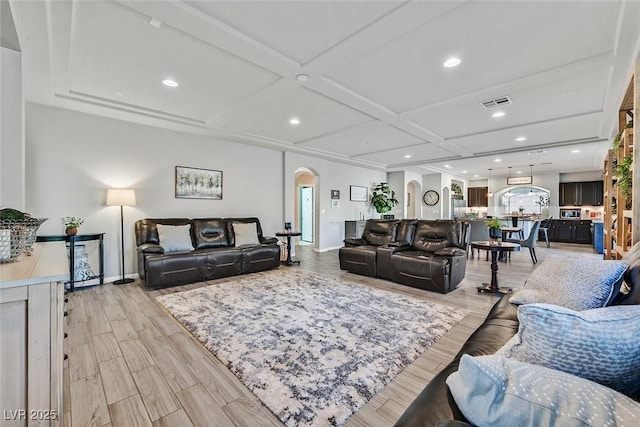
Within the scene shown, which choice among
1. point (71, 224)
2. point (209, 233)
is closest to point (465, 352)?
point (209, 233)

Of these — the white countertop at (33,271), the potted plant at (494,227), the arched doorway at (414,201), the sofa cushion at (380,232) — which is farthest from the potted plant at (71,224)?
the arched doorway at (414,201)

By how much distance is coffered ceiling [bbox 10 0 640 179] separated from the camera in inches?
83.7

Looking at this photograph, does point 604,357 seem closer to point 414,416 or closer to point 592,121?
point 414,416

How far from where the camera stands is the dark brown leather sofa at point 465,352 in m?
0.86

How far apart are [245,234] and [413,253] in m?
3.04

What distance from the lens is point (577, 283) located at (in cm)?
166

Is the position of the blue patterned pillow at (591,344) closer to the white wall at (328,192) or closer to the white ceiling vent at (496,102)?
the white ceiling vent at (496,102)

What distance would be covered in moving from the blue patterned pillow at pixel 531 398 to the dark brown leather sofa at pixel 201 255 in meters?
4.16

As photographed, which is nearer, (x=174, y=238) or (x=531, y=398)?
(x=531, y=398)

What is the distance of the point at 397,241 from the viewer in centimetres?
490

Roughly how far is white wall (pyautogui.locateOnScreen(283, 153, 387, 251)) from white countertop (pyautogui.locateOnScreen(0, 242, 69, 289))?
206 inches

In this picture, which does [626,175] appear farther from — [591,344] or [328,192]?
[328,192]

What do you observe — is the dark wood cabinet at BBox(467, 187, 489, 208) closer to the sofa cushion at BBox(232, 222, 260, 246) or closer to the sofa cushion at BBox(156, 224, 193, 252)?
the sofa cushion at BBox(232, 222, 260, 246)

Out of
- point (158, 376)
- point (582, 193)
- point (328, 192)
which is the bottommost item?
point (158, 376)
